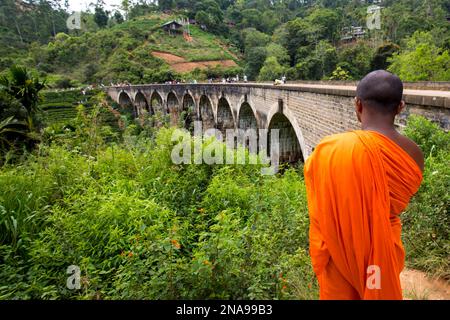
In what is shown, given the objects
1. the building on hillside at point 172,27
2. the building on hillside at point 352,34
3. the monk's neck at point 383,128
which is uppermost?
the building on hillside at point 172,27

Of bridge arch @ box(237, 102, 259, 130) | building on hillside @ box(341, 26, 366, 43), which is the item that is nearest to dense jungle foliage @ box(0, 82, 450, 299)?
bridge arch @ box(237, 102, 259, 130)

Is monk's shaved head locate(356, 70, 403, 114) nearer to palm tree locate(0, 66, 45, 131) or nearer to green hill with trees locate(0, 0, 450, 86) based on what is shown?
palm tree locate(0, 66, 45, 131)

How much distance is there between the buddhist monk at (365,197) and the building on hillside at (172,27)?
76.1m

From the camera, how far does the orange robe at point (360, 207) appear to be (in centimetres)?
171

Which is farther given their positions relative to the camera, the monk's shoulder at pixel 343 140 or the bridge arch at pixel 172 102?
the bridge arch at pixel 172 102

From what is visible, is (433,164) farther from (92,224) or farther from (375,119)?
(92,224)

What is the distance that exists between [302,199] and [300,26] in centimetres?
4906

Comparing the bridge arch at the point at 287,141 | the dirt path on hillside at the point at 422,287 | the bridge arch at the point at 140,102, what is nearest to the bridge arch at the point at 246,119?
the bridge arch at the point at 287,141

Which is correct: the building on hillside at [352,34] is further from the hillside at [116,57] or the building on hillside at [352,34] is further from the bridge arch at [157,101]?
the bridge arch at [157,101]

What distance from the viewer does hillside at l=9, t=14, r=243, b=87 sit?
4888 cm

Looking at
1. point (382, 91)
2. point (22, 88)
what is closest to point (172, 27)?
point (22, 88)

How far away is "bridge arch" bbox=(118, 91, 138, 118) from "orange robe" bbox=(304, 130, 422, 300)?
43110mm

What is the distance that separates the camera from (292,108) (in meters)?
11.7

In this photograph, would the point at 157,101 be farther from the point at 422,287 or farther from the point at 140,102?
the point at 422,287
